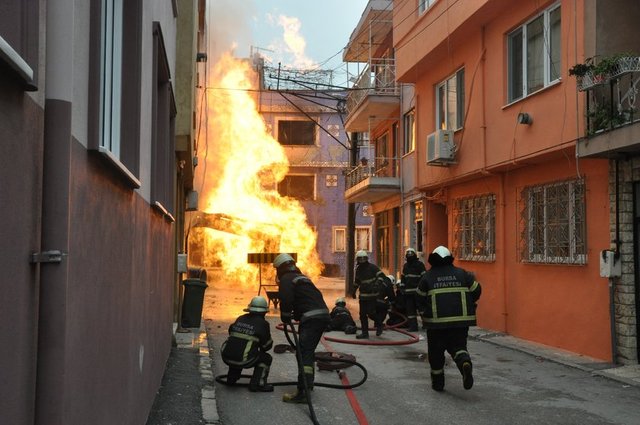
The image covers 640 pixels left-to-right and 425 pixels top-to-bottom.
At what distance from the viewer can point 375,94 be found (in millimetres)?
20359

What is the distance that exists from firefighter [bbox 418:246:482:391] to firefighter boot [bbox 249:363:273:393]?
1.98 meters

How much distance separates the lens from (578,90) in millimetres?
10078

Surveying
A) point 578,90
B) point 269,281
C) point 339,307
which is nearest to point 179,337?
point 339,307

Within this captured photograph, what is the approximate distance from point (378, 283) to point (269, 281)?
1753 cm

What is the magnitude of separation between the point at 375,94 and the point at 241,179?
1571 cm

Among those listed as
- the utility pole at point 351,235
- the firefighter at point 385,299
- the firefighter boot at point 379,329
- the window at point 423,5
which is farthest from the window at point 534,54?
the utility pole at point 351,235

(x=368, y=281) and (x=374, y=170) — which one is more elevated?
(x=374, y=170)

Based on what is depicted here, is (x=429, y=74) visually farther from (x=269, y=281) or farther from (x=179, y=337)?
(x=269, y=281)

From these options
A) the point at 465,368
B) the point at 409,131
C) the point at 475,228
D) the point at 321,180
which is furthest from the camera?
the point at 321,180

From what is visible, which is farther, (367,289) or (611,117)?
(367,289)

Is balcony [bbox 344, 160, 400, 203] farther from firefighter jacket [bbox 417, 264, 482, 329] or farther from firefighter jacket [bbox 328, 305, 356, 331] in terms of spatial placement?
firefighter jacket [bbox 417, 264, 482, 329]

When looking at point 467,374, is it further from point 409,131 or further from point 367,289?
point 409,131

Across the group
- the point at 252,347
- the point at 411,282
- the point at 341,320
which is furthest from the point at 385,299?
the point at 252,347

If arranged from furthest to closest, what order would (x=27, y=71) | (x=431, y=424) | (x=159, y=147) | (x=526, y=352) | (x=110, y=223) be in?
(x=526, y=352), (x=159, y=147), (x=431, y=424), (x=110, y=223), (x=27, y=71)
